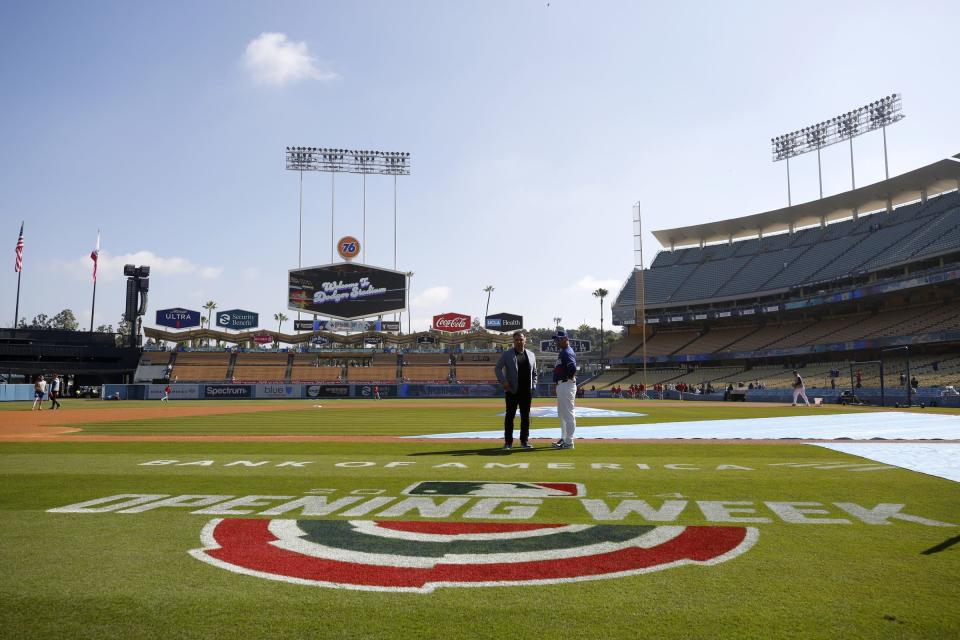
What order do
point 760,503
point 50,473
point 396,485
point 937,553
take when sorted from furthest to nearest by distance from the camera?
point 50,473 → point 396,485 → point 760,503 → point 937,553

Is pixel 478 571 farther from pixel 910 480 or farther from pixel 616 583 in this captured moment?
pixel 910 480

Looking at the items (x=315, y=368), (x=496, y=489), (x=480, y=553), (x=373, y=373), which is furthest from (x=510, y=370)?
(x=315, y=368)

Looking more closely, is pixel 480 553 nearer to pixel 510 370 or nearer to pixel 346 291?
pixel 510 370

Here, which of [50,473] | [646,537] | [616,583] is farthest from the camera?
[50,473]

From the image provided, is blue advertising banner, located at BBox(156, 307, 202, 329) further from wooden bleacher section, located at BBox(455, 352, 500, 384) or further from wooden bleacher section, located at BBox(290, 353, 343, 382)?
wooden bleacher section, located at BBox(455, 352, 500, 384)

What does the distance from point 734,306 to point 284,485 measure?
69.8 metres

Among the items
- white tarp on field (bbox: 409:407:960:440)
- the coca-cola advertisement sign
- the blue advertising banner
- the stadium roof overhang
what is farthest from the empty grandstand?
the blue advertising banner

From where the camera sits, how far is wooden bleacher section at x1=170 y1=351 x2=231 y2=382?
72.6 m

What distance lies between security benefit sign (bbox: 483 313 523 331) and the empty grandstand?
1365 cm

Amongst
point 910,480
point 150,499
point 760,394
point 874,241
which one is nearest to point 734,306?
point 874,241

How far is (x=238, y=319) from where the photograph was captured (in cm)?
8244

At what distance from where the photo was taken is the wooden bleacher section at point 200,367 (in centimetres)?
7256

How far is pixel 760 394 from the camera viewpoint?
44.7 meters

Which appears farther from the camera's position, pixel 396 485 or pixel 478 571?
pixel 396 485
